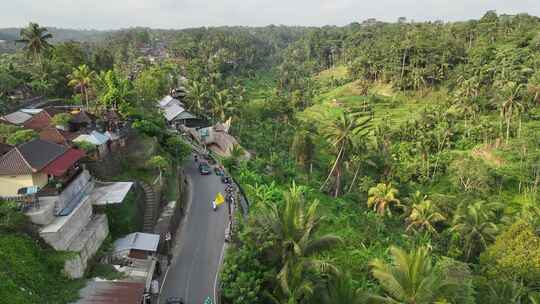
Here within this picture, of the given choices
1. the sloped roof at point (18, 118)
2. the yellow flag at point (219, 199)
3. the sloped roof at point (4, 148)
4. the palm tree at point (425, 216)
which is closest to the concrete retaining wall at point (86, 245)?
the sloped roof at point (4, 148)

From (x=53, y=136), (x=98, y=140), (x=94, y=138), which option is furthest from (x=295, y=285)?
(x=53, y=136)

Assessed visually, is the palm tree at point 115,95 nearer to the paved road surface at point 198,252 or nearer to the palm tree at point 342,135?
the paved road surface at point 198,252

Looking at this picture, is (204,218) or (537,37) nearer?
(204,218)

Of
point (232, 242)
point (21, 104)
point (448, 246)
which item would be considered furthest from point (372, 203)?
point (21, 104)

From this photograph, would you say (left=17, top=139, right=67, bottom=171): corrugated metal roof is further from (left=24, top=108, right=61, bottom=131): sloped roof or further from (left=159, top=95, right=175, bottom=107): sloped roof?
(left=159, top=95, right=175, bottom=107): sloped roof

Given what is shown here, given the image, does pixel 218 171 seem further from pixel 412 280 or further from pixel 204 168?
pixel 412 280

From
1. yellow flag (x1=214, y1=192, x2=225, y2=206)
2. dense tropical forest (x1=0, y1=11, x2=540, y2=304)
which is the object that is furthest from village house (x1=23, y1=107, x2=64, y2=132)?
yellow flag (x1=214, y1=192, x2=225, y2=206)

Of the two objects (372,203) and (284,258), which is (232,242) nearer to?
(284,258)
